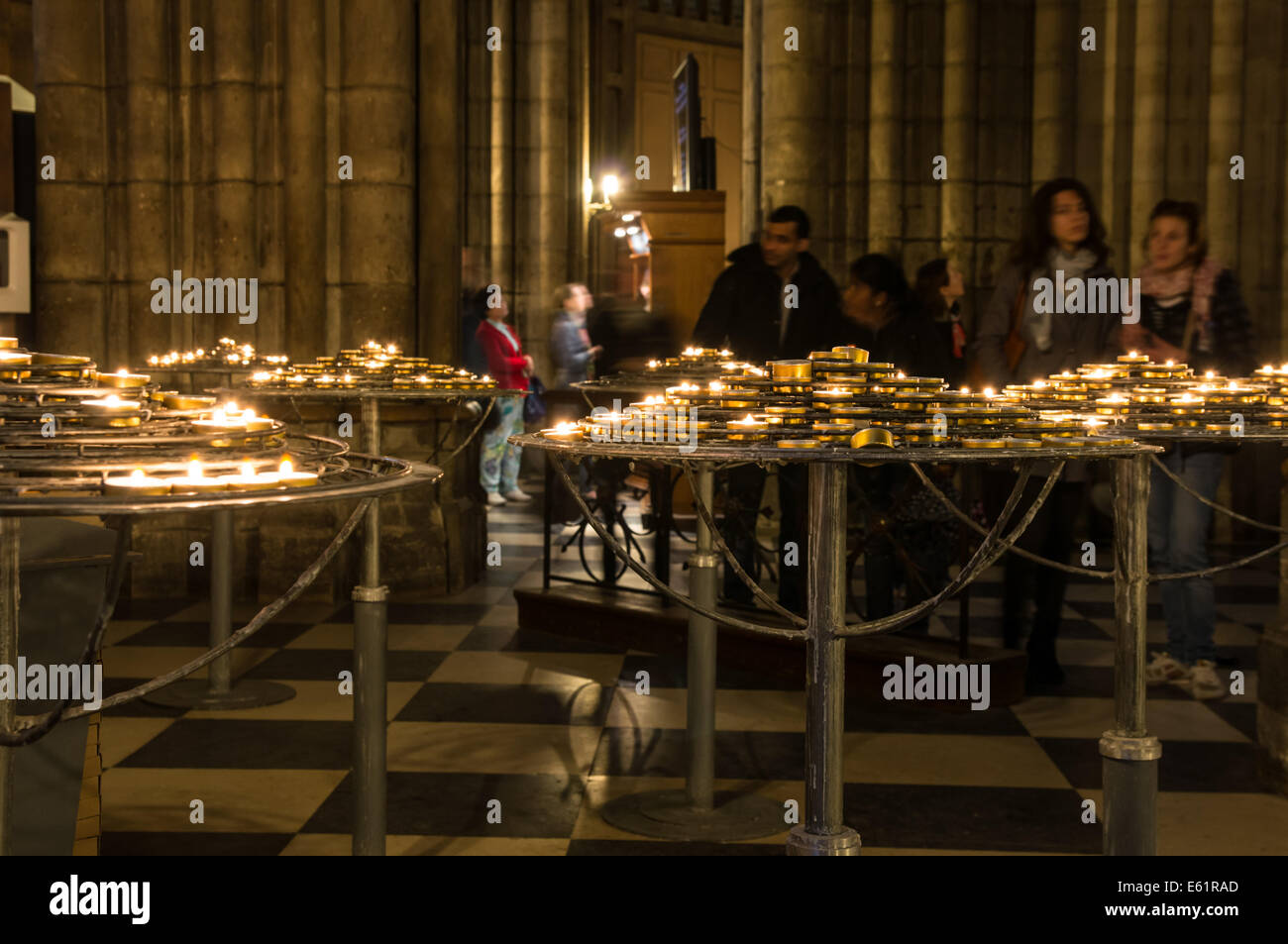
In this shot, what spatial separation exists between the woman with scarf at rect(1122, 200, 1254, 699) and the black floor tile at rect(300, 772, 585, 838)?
264 centimetres

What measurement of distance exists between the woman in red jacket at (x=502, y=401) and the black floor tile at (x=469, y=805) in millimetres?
7124

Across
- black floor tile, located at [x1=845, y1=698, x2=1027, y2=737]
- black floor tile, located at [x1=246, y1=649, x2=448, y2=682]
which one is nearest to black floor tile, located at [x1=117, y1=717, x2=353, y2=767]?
black floor tile, located at [x1=246, y1=649, x2=448, y2=682]

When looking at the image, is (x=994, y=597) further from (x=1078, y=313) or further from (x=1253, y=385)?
(x=1253, y=385)

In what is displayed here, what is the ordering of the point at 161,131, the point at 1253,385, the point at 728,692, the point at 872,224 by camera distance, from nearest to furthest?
the point at 1253,385 → the point at 728,692 → the point at 161,131 → the point at 872,224

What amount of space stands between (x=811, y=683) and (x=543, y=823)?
1617 millimetres

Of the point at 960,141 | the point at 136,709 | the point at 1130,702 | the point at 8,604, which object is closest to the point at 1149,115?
the point at 960,141

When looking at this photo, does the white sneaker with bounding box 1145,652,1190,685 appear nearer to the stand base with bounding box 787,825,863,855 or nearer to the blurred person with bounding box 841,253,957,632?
the blurred person with bounding box 841,253,957,632

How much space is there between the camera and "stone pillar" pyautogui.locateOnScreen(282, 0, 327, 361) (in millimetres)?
7891

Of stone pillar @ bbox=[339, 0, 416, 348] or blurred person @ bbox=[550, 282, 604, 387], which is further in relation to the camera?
blurred person @ bbox=[550, 282, 604, 387]

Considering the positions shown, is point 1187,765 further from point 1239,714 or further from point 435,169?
point 435,169

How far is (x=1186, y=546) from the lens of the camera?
5.89 meters

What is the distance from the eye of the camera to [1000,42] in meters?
10.5

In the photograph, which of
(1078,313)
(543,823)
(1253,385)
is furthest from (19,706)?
(1078,313)

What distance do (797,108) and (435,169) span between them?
2830mm
